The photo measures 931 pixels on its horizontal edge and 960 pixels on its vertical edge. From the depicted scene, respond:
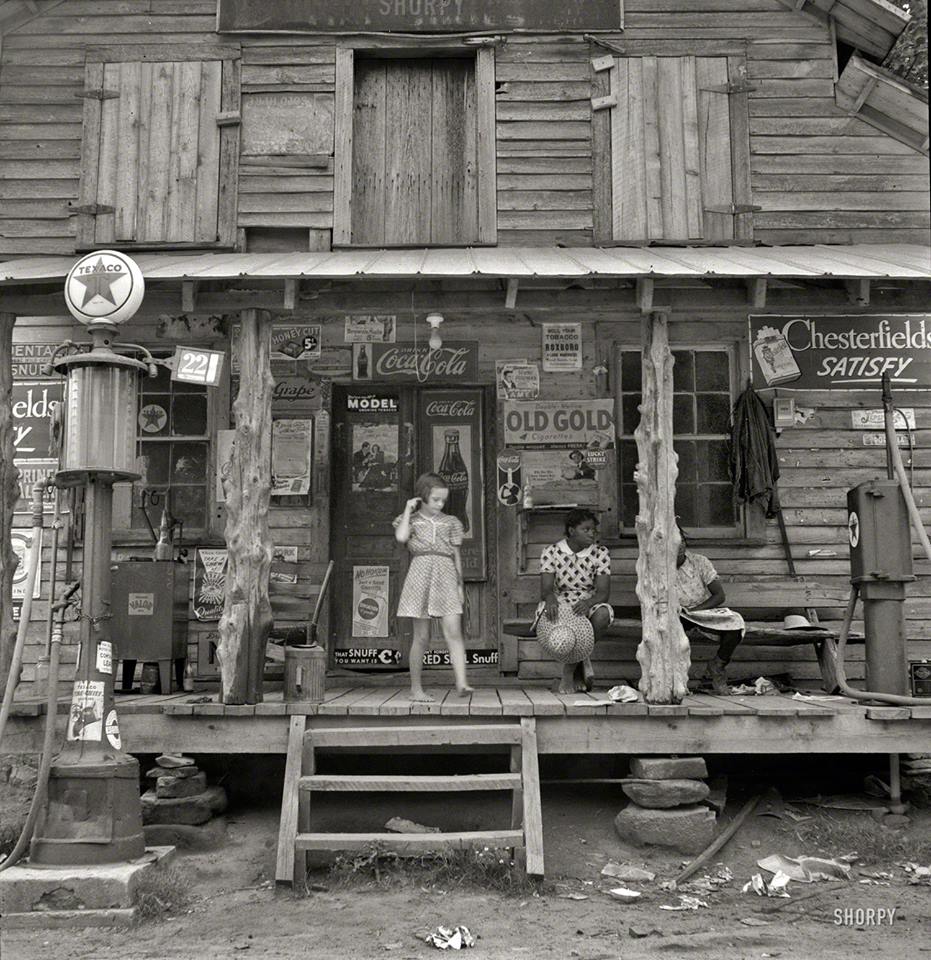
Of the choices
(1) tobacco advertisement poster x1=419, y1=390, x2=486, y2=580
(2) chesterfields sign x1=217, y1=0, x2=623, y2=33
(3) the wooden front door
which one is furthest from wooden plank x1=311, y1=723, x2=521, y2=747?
(2) chesterfields sign x1=217, y1=0, x2=623, y2=33

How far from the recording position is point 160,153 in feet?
31.2

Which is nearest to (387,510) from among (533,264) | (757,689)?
(533,264)

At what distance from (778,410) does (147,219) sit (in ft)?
18.8

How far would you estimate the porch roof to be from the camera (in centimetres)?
704

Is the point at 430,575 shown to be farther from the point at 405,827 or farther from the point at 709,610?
the point at 709,610

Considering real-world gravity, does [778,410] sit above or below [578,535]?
above

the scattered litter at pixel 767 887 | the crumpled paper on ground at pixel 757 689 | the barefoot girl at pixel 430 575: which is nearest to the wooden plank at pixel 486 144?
the barefoot girl at pixel 430 575

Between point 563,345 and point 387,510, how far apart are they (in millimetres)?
2127

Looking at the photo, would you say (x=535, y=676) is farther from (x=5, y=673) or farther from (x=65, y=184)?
(x=65, y=184)

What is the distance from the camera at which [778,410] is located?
9305 millimetres

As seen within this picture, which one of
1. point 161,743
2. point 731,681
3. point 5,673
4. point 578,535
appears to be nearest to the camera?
point 161,743

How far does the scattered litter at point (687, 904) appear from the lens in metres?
5.98

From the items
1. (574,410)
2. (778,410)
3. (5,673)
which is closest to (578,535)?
(574,410)

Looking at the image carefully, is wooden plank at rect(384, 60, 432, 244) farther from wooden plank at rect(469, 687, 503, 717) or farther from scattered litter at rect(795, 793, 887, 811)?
scattered litter at rect(795, 793, 887, 811)
